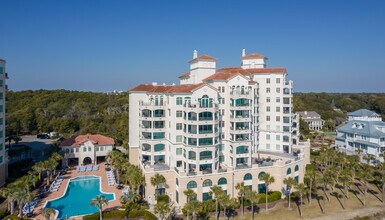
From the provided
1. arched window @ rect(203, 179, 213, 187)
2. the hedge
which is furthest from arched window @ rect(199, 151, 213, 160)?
the hedge

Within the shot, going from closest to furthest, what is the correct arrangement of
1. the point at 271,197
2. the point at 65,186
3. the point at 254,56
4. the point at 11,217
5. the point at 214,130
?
1. the point at 11,217
2. the point at 271,197
3. the point at 214,130
4. the point at 65,186
5. the point at 254,56

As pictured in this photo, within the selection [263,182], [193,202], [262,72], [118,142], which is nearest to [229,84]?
[262,72]

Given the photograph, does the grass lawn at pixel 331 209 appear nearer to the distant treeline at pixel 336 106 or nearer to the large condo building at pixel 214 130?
the large condo building at pixel 214 130

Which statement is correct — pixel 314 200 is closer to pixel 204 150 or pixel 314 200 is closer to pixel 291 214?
pixel 291 214

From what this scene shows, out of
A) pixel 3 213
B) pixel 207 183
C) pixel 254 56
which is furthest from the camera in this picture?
pixel 254 56

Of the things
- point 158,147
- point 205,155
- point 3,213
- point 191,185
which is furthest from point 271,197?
point 3,213

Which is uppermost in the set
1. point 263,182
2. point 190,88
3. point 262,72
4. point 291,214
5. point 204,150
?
point 262,72

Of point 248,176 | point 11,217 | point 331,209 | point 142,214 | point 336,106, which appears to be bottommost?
point 331,209

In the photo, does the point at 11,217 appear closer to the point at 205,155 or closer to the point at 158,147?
the point at 158,147
